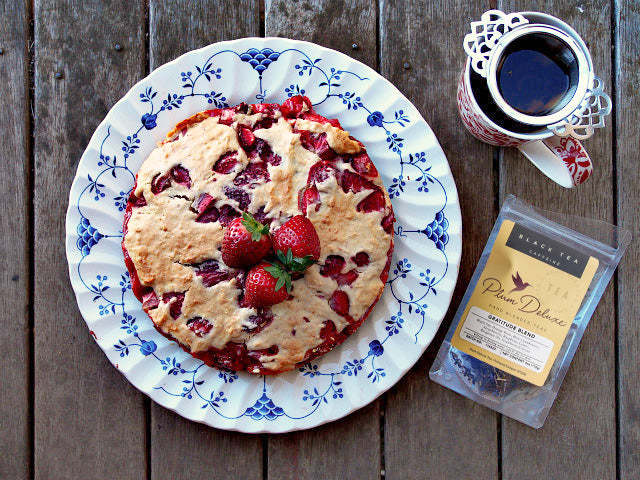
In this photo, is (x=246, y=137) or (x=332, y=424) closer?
(x=246, y=137)

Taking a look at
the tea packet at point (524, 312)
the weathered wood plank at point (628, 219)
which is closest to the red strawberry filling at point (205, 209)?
the tea packet at point (524, 312)

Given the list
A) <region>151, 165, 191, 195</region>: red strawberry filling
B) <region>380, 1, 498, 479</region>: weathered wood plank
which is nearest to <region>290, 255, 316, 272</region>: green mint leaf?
<region>151, 165, 191, 195</region>: red strawberry filling

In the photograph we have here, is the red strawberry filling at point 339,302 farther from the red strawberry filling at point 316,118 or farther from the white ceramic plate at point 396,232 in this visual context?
the red strawberry filling at point 316,118

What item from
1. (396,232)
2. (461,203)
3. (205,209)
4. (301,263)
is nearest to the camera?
(301,263)

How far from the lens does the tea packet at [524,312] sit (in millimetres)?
1754

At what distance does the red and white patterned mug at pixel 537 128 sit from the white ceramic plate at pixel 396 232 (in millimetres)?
158

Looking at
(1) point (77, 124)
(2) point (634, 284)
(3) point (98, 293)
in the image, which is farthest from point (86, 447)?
(2) point (634, 284)

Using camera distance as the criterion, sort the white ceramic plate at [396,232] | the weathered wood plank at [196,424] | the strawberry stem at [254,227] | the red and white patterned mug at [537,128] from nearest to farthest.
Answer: the strawberry stem at [254,227], the red and white patterned mug at [537,128], the white ceramic plate at [396,232], the weathered wood plank at [196,424]

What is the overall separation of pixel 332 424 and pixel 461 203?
84cm

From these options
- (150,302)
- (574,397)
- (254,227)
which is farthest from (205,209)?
(574,397)

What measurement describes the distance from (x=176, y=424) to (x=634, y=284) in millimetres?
1578

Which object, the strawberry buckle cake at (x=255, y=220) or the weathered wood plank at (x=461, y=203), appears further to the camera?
the weathered wood plank at (x=461, y=203)

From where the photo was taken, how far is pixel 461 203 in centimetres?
177

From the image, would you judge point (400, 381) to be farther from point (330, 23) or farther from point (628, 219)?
point (330, 23)
